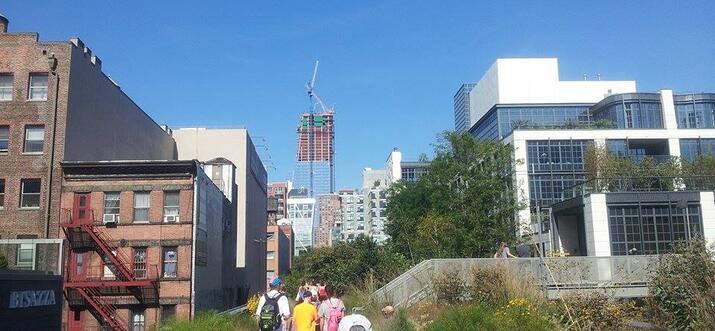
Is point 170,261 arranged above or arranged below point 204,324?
above

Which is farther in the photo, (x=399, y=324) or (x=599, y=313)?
(x=399, y=324)

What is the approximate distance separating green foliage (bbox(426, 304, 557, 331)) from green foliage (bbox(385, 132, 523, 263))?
24625 mm

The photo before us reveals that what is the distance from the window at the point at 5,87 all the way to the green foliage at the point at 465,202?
23386 millimetres

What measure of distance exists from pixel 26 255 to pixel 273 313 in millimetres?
24211

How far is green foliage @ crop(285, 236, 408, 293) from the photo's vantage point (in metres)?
33.2

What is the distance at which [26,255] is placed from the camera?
31.7 meters

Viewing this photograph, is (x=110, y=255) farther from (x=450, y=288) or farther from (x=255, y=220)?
(x=255, y=220)

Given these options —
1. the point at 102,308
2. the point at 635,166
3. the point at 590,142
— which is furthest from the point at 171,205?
the point at 590,142

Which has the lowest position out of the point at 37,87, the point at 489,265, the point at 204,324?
the point at 204,324

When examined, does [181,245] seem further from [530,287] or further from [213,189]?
[530,287]

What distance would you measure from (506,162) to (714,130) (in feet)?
70.9

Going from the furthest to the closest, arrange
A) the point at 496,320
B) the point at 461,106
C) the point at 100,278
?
1. the point at 461,106
2. the point at 100,278
3. the point at 496,320

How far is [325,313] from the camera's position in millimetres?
12562

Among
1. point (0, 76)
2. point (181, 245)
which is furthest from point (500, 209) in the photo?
point (0, 76)
